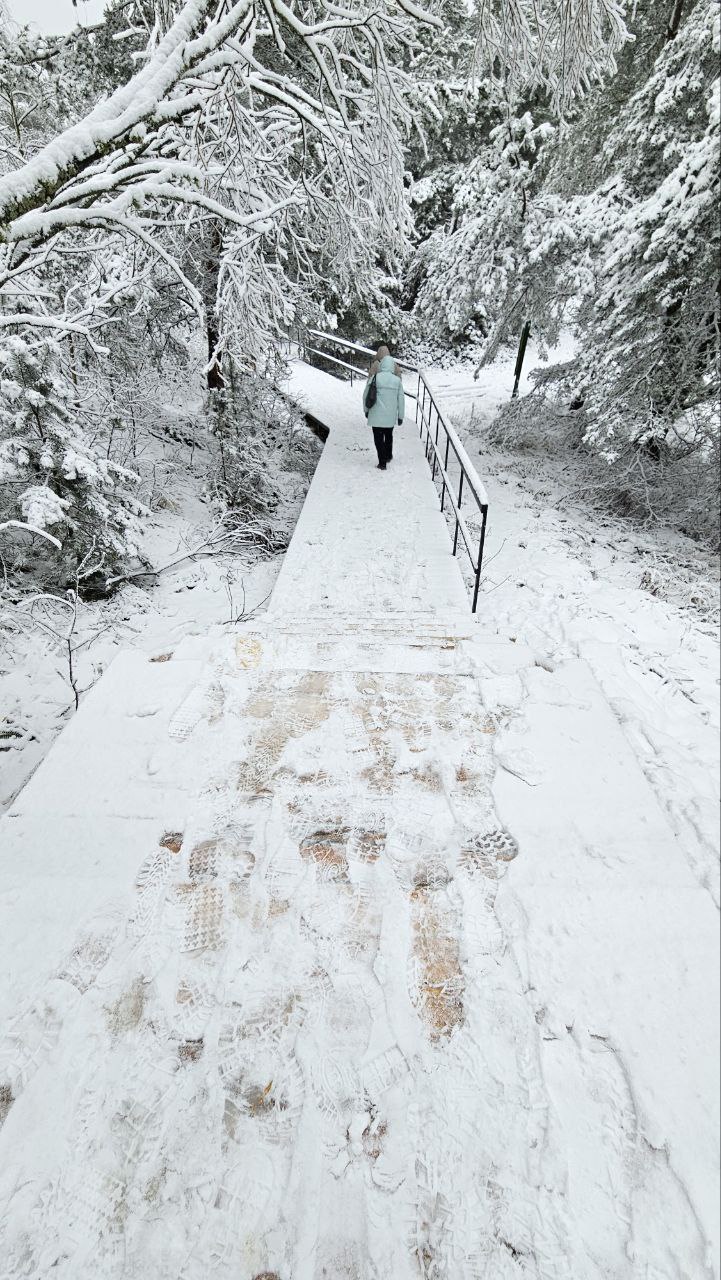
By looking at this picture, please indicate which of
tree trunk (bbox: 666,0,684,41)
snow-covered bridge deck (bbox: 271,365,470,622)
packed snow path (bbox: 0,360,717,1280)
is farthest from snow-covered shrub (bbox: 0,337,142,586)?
tree trunk (bbox: 666,0,684,41)

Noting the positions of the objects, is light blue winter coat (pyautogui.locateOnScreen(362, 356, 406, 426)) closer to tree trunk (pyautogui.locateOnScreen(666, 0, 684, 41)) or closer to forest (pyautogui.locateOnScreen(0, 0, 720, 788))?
forest (pyautogui.locateOnScreen(0, 0, 720, 788))

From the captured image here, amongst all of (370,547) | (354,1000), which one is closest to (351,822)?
(354,1000)

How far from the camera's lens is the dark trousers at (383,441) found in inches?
284

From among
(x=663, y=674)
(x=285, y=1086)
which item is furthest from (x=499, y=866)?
(x=663, y=674)

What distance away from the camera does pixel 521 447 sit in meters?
10.2

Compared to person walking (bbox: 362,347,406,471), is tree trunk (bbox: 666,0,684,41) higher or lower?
higher

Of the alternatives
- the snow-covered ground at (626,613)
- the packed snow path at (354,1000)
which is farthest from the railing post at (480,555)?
the packed snow path at (354,1000)

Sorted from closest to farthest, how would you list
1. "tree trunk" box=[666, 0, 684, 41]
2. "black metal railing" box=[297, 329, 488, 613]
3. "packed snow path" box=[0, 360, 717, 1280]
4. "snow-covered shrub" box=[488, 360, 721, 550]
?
"packed snow path" box=[0, 360, 717, 1280]
"black metal railing" box=[297, 329, 488, 613]
"snow-covered shrub" box=[488, 360, 721, 550]
"tree trunk" box=[666, 0, 684, 41]

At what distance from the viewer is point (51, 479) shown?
16.1 feet

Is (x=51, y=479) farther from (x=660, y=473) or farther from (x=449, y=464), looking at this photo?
(x=449, y=464)

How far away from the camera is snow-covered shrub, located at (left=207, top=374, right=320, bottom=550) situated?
294 inches

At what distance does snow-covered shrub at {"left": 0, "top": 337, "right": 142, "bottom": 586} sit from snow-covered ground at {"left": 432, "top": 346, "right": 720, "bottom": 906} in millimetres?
3645

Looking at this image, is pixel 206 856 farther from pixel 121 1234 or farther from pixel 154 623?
pixel 154 623

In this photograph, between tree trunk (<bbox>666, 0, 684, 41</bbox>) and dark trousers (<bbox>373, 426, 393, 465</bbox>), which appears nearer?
tree trunk (<bbox>666, 0, 684, 41</bbox>)
